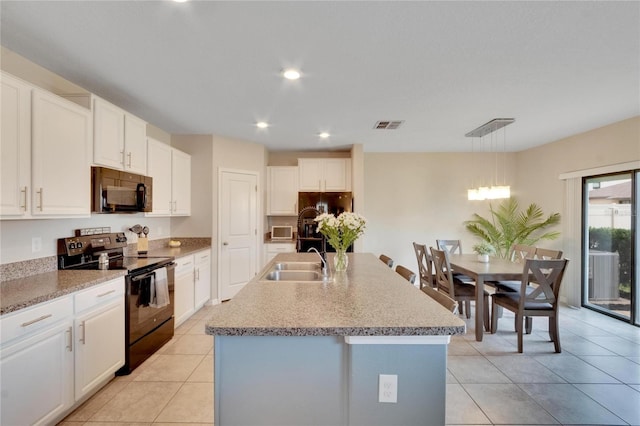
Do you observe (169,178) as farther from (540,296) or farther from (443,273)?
(540,296)

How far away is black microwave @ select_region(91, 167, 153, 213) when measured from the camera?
2557mm

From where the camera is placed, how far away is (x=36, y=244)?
2.36 meters

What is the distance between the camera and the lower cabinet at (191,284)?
353cm

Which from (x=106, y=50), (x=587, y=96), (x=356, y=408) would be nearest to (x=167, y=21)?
(x=106, y=50)

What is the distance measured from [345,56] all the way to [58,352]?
109 inches

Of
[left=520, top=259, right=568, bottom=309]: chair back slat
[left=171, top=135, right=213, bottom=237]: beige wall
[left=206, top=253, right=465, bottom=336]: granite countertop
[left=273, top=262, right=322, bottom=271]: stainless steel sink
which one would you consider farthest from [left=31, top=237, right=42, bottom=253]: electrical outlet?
[left=520, top=259, right=568, bottom=309]: chair back slat

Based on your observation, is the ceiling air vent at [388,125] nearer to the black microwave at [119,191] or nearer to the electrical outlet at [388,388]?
the black microwave at [119,191]

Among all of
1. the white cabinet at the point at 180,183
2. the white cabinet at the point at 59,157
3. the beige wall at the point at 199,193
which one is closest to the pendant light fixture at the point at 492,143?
the beige wall at the point at 199,193

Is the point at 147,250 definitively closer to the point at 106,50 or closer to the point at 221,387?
the point at 106,50

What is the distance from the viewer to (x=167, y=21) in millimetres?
1876

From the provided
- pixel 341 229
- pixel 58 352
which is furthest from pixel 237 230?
pixel 58 352

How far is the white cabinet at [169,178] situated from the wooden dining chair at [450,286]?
3460 mm

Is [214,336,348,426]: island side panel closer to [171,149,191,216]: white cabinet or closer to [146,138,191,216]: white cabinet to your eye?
[146,138,191,216]: white cabinet

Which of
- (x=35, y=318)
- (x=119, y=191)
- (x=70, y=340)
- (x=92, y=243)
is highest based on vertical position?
(x=119, y=191)
